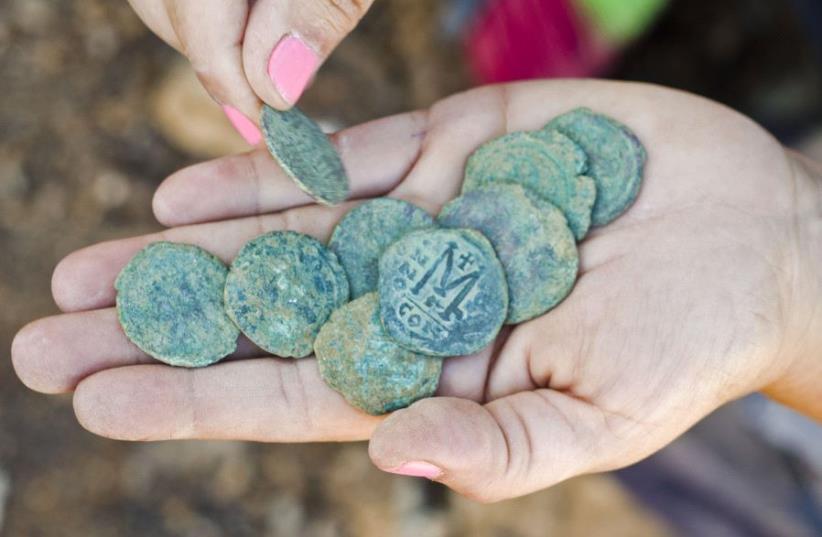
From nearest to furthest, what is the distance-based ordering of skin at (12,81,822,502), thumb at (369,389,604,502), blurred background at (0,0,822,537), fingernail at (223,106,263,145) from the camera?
thumb at (369,389,604,502)
skin at (12,81,822,502)
fingernail at (223,106,263,145)
blurred background at (0,0,822,537)

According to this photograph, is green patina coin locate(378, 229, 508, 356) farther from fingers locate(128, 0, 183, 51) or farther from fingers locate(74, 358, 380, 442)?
fingers locate(128, 0, 183, 51)

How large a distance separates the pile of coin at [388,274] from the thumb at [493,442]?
23cm

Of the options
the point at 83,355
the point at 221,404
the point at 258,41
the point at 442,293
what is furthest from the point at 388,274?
the point at 83,355

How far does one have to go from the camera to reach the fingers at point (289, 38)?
170 centimetres

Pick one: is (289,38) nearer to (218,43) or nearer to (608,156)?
(218,43)

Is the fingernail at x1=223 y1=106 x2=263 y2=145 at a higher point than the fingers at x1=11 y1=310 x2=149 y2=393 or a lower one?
higher

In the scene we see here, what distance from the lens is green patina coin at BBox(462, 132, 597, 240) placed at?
77.8 inches

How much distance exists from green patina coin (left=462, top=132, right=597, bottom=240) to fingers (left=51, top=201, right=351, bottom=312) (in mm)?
384

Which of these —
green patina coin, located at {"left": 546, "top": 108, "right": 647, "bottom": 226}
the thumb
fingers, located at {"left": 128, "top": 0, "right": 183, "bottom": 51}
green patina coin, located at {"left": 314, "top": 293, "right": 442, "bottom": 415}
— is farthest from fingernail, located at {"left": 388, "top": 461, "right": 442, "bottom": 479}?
fingers, located at {"left": 128, "top": 0, "right": 183, "bottom": 51}

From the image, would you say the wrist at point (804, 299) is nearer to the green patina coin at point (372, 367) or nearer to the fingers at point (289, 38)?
the green patina coin at point (372, 367)

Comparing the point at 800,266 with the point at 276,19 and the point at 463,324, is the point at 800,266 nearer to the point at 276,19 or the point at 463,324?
the point at 463,324

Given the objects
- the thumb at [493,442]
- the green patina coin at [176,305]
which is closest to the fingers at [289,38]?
the green patina coin at [176,305]

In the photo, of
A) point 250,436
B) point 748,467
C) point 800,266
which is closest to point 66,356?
point 250,436

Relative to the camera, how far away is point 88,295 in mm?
1880
